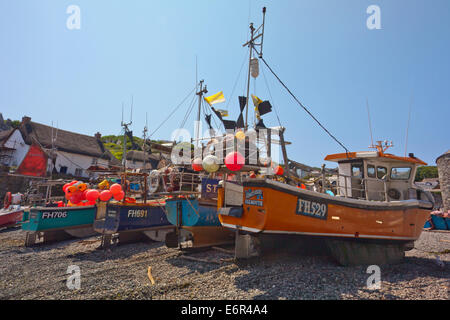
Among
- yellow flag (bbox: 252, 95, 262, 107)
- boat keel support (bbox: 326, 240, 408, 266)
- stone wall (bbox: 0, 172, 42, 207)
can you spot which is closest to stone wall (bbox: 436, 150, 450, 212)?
boat keel support (bbox: 326, 240, 408, 266)

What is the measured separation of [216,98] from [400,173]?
8.12m

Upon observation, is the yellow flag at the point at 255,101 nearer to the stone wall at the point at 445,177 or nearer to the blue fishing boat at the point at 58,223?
the blue fishing boat at the point at 58,223

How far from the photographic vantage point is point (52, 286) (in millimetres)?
6059

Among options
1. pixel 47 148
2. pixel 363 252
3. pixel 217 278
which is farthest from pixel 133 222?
pixel 47 148

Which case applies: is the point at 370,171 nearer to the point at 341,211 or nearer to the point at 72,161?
the point at 341,211

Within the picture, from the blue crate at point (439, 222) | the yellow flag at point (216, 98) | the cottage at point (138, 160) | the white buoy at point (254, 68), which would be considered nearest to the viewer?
the white buoy at point (254, 68)

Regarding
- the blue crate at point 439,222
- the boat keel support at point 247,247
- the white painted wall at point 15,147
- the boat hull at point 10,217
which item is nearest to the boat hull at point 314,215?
the boat keel support at point 247,247

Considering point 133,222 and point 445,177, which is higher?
point 445,177

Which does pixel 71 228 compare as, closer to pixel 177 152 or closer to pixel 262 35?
pixel 177 152

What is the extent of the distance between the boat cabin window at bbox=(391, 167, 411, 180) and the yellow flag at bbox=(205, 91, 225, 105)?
7608 millimetres

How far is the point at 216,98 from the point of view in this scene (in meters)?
11.6

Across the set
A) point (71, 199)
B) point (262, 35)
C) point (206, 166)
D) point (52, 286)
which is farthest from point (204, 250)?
point (262, 35)

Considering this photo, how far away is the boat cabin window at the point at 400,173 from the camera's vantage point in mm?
8273

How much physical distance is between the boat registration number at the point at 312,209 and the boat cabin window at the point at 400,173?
395 cm
